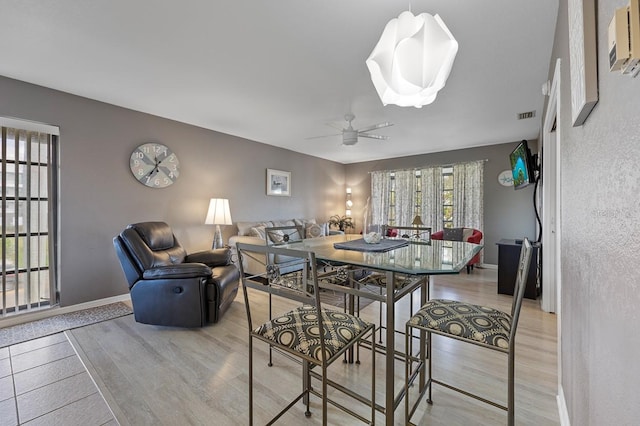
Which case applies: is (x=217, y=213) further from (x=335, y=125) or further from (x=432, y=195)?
(x=432, y=195)

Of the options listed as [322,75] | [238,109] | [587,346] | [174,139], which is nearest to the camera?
[587,346]

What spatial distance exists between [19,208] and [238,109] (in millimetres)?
2552

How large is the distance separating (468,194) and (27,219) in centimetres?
685

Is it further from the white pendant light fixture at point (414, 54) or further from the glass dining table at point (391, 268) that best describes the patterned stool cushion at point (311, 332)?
the white pendant light fixture at point (414, 54)

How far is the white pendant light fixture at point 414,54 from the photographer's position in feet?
4.38

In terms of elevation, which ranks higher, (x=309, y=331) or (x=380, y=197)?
(x=380, y=197)

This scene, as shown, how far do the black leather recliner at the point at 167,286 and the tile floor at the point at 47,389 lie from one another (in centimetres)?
63

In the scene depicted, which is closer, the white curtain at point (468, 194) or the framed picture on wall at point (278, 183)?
the framed picture on wall at point (278, 183)

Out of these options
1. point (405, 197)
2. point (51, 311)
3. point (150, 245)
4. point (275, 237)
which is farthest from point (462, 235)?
point (51, 311)

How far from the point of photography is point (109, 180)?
11.1 ft

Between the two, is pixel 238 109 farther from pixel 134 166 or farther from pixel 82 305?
pixel 82 305

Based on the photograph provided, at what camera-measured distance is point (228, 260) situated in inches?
130

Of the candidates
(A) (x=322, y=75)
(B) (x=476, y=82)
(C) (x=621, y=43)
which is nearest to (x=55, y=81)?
(A) (x=322, y=75)

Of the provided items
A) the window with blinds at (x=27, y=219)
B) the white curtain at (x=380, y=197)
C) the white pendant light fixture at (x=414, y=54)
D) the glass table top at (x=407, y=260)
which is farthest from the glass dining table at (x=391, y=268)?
the white curtain at (x=380, y=197)
